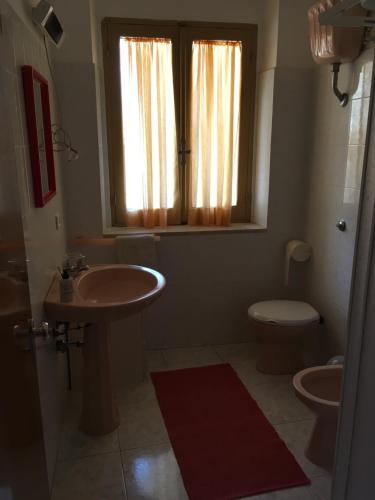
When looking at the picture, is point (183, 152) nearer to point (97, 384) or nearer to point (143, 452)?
point (97, 384)

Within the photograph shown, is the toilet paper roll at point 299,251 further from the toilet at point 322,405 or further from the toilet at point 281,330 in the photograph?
the toilet at point 322,405

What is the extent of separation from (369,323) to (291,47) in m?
2.33

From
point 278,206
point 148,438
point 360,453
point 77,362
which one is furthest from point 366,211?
point 77,362

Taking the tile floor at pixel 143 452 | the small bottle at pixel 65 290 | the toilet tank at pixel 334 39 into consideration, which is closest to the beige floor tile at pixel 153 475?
the tile floor at pixel 143 452

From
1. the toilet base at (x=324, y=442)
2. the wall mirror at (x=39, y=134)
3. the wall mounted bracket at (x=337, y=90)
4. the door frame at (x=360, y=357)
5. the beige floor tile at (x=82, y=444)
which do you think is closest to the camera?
the door frame at (x=360, y=357)

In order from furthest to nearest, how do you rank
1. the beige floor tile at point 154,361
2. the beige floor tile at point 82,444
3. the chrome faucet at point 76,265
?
the beige floor tile at point 154,361 → the chrome faucet at point 76,265 → the beige floor tile at point 82,444

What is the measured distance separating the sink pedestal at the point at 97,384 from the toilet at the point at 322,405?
3.20 ft

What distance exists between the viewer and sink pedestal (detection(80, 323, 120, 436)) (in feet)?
7.13

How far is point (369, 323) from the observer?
1.01m

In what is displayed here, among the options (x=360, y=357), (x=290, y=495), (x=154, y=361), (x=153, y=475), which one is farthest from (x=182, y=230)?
(x=360, y=357)

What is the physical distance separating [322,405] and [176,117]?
6.79ft

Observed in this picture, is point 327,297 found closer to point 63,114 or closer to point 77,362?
point 77,362

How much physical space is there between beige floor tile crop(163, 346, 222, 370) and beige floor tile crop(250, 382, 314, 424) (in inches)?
17.3

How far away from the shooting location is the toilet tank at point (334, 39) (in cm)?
215
